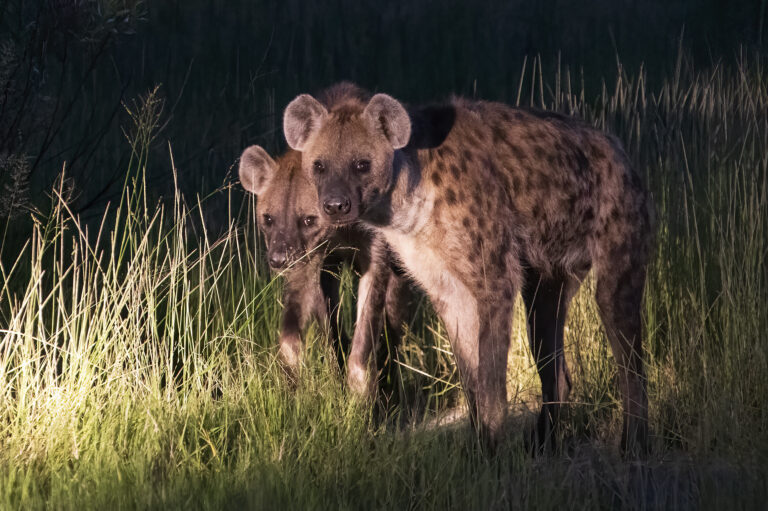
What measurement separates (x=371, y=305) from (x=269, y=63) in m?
6.27

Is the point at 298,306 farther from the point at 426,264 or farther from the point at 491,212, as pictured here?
the point at 491,212

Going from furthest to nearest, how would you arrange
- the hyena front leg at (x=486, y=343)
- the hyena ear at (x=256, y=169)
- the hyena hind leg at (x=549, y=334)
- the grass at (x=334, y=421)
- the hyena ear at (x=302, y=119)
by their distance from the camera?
the hyena ear at (x=256, y=169), the hyena hind leg at (x=549, y=334), the hyena ear at (x=302, y=119), the hyena front leg at (x=486, y=343), the grass at (x=334, y=421)

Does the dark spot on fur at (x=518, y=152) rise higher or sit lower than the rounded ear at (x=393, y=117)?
lower

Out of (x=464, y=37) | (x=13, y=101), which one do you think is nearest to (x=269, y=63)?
(x=464, y=37)

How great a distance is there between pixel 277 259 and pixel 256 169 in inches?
18.2

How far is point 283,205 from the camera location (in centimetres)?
515

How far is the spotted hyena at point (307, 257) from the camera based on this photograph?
5.08m

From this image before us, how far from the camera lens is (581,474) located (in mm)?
4188

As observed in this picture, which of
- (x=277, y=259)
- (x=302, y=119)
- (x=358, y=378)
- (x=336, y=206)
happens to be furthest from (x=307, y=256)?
(x=336, y=206)

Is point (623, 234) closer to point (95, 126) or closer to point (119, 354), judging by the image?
point (119, 354)

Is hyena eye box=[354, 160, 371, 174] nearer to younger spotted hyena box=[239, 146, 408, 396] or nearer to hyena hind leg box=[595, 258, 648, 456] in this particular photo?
younger spotted hyena box=[239, 146, 408, 396]

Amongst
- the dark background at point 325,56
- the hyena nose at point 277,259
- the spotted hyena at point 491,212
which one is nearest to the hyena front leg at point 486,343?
the spotted hyena at point 491,212

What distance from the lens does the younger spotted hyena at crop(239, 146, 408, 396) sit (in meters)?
5.08

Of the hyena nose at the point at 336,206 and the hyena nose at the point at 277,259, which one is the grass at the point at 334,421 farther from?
the hyena nose at the point at 336,206
